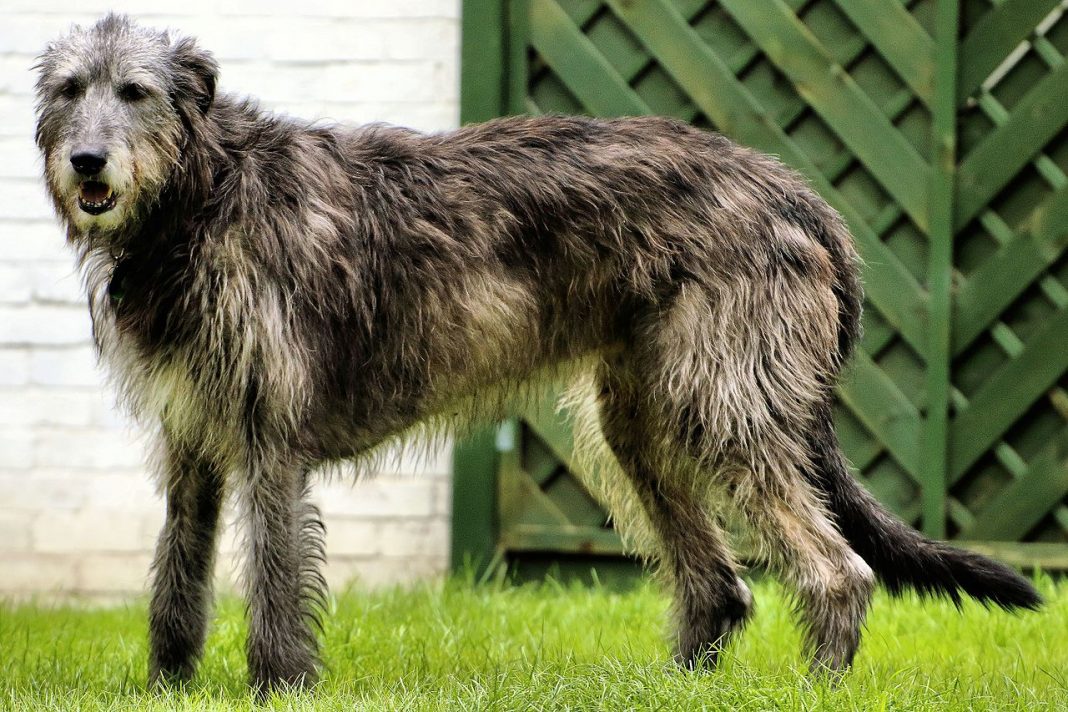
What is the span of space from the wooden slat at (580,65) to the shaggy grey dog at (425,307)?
1.27m

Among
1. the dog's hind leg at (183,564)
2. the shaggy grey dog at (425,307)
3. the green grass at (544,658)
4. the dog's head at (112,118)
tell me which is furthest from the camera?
the dog's hind leg at (183,564)

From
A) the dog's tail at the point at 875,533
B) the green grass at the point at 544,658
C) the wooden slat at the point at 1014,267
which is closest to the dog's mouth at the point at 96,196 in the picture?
Answer: the green grass at the point at 544,658

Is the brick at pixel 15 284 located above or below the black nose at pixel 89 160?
above

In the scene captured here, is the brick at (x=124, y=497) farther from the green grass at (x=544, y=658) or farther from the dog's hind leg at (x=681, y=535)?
the dog's hind leg at (x=681, y=535)

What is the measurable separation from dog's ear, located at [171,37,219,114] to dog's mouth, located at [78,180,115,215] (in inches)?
12.5

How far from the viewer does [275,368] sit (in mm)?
3600

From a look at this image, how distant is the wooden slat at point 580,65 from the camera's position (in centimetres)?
538

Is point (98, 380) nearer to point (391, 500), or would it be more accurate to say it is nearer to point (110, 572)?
point (110, 572)

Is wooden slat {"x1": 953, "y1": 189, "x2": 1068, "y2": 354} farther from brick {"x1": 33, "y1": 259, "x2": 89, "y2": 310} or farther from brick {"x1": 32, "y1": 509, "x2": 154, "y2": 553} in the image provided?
brick {"x1": 33, "y1": 259, "x2": 89, "y2": 310}

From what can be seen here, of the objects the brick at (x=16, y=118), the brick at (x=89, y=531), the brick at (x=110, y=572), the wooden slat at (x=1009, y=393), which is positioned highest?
the brick at (x=16, y=118)

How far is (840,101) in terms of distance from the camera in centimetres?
527

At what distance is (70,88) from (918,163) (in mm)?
3156

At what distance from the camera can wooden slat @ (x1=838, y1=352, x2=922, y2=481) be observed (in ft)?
17.3

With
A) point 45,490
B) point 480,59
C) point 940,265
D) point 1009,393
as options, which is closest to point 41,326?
point 45,490
